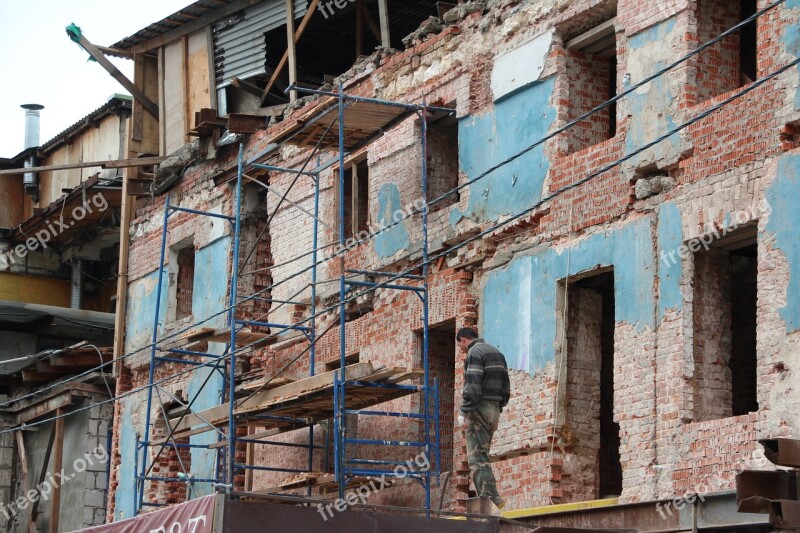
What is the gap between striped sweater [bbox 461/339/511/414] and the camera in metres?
13.6

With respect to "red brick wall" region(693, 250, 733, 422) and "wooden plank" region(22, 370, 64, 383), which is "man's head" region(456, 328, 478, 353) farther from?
"wooden plank" region(22, 370, 64, 383)

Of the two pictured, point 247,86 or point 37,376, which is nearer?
point 247,86

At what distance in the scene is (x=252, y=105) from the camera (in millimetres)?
21031

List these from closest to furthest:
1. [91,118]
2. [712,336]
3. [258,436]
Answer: [712,336] < [258,436] < [91,118]

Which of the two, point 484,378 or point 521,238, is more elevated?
point 521,238

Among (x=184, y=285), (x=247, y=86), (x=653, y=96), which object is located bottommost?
(x=184, y=285)

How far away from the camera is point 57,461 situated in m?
22.7

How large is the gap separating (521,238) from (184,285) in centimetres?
822

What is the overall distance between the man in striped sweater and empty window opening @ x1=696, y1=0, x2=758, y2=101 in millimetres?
3038

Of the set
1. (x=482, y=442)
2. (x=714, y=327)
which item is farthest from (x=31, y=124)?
(x=714, y=327)

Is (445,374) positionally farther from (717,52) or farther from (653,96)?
(717,52)

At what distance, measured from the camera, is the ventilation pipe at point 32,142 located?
92.9ft

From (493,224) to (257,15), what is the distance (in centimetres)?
737

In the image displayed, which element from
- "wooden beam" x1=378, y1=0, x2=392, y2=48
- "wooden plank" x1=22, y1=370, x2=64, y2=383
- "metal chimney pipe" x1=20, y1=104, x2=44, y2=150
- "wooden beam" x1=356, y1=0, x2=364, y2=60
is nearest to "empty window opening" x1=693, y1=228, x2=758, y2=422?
"wooden beam" x1=378, y1=0, x2=392, y2=48
